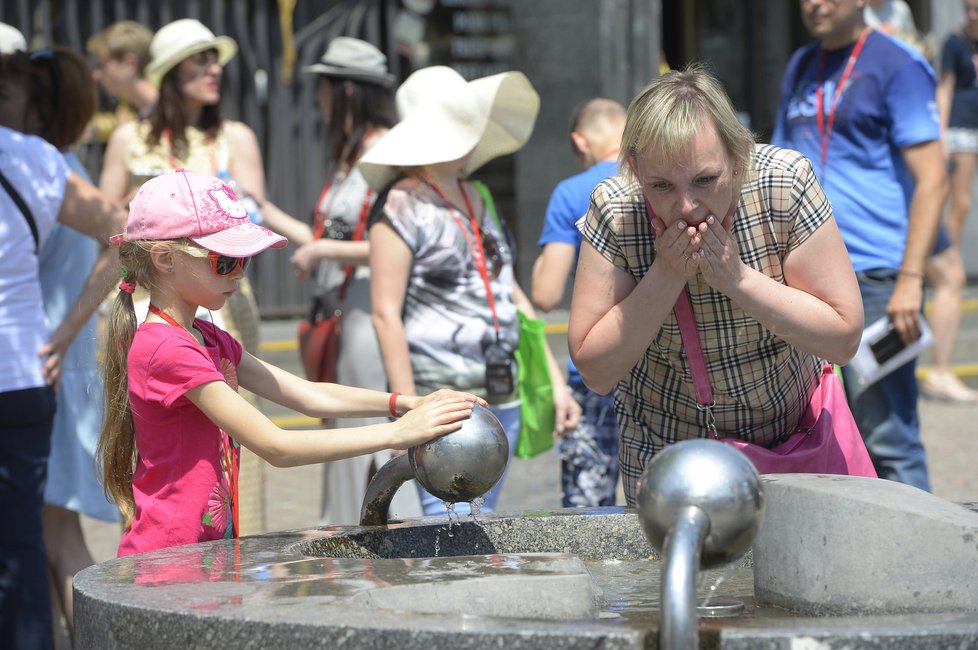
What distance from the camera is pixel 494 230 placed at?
Answer: 4945mm

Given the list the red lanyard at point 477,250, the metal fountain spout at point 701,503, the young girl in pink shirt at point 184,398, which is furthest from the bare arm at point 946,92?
the metal fountain spout at point 701,503

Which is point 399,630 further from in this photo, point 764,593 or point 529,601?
point 764,593

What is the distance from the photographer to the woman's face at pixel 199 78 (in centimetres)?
574

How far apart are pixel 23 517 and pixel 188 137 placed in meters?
1.93

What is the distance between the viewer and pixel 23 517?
414 centimetres

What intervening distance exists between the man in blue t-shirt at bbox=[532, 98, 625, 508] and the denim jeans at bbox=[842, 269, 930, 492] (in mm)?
812

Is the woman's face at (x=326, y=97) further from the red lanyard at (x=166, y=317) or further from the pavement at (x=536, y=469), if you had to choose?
the red lanyard at (x=166, y=317)

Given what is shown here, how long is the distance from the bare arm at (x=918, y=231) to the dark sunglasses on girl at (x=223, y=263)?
247 centimetres

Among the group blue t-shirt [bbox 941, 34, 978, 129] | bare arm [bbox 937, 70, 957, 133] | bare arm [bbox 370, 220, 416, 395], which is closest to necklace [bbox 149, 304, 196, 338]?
bare arm [bbox 370, 220, 416, 395]

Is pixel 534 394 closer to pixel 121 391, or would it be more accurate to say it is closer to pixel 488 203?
pixel 488 203

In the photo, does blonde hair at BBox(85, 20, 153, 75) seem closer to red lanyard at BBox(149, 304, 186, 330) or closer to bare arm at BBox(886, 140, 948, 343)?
bare arm at BBox(886, 140, 948, 343)

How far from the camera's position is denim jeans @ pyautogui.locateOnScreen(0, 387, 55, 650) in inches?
161

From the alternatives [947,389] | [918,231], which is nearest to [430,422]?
[918,231]

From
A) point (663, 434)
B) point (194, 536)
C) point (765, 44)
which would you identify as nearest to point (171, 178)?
point (194, 536)
